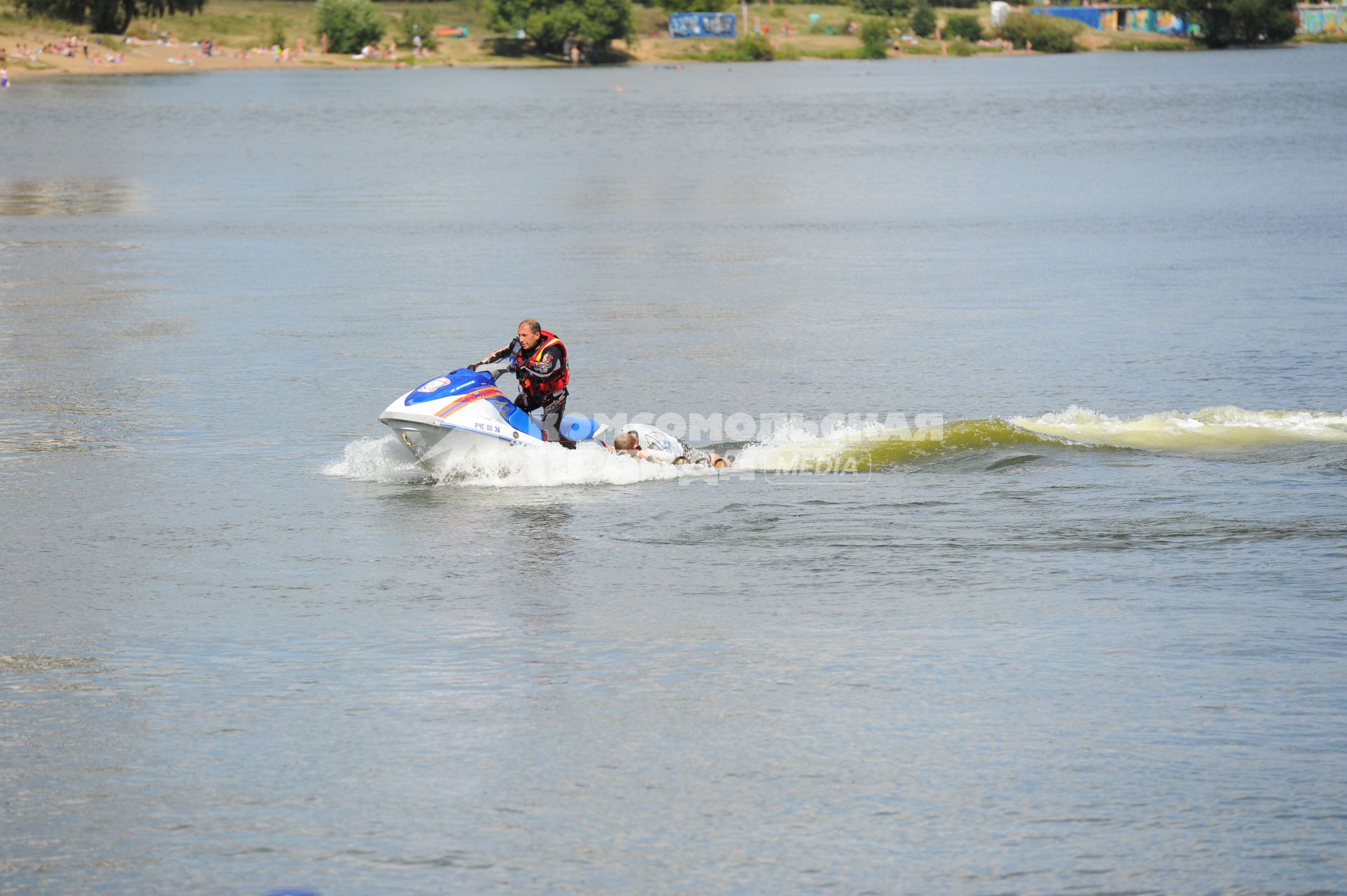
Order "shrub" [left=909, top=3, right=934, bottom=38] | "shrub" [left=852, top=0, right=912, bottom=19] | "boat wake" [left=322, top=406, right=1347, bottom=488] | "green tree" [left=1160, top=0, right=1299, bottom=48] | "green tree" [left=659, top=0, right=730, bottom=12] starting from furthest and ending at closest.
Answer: "shrub" [left=852, top=0, right=912, bottom=19] < "shrub" [left=909, top=3, right=934, bottom=38] < "green tree" [left=659, top=0, right=730, bottom=12] < "green tree" [left=1160, top=0, right=1299, bottom=48] < "boat wake" [left=322, top=406, right=1347, bottom=488]

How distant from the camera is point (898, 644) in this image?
11.2 metres

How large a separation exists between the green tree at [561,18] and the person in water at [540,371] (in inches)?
4724

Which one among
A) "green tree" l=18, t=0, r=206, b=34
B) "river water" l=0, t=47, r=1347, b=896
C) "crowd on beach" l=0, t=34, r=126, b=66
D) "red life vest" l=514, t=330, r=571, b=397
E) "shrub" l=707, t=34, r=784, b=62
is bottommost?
"river water" l=0, t=47, r=1347, b=896

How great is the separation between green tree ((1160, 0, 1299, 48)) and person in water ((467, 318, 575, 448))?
465ft

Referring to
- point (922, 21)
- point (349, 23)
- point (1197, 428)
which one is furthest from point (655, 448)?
point (922, 21)

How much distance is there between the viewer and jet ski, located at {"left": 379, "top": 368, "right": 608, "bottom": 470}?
1498 centimetres

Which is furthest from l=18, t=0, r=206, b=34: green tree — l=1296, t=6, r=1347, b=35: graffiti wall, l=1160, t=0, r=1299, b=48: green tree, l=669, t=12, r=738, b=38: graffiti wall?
l=1296, t=6, r=1347, b=35: graffiti wall

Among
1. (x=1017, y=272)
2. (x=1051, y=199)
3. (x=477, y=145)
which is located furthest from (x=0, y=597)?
(x=477, y=145)

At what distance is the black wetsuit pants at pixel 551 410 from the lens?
15.6 meters

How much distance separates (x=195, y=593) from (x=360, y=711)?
9.39 ft

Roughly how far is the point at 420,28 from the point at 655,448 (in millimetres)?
127552

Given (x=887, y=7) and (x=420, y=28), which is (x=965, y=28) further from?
(x=420, y=28)

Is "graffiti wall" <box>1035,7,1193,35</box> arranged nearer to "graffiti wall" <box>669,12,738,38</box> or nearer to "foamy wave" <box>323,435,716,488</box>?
"graffiti wall" <box>669,12,738,38</box>

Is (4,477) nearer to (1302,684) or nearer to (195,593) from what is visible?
(195,593)
